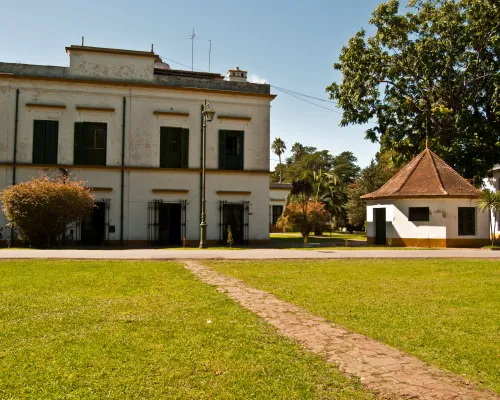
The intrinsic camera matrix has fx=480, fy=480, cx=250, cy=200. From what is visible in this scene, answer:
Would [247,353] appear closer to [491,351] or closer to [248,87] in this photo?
[491,351]

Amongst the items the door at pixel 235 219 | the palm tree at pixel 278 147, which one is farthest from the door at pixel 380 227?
the palm tree at pixel 278 147

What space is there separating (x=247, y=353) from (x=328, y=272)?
743cm

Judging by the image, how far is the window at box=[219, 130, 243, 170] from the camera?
25.1 metres

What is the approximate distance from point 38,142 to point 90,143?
7.84 ft

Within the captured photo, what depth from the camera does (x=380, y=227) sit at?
26.4 metres

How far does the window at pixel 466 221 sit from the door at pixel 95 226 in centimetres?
1783

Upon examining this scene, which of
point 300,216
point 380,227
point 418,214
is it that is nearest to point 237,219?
point 300,216

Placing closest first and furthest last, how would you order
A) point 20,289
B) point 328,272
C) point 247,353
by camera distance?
point 247,353 < point 20,289 < point 328,272

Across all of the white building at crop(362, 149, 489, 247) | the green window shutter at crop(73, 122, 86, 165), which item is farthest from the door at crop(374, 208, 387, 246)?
the green window shutter at crop(73, 122, 86, 165)

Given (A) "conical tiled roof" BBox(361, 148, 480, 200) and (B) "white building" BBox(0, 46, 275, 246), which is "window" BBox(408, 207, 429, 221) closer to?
(A) "conical tiled roof" BBox(361, 148, 480, 200)

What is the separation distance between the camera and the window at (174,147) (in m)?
24.6

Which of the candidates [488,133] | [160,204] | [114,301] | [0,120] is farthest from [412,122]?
[114,301]

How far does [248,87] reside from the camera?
25688 millimetres

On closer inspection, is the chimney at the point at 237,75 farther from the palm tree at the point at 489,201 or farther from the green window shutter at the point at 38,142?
the palm tree at the point at 489,201
